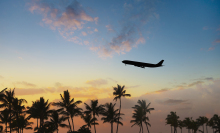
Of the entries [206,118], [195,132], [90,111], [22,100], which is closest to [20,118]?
[22,100]

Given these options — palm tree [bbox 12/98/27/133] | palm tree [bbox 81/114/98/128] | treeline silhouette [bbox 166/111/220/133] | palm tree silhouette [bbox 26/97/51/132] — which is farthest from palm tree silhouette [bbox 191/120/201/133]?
palm tree [bbox 12/98/27/133]

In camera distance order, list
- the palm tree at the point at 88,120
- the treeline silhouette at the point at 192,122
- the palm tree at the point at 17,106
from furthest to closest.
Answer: the treeline silhouette at the point at 192,122 → the palm tree at the point at 88,120 → the palm tree at the point at 17,106

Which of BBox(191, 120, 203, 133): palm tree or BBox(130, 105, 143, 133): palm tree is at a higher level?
BBox(130, 105, 143, 133): palm tree

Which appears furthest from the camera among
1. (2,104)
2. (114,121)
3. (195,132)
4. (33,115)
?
(195,132)

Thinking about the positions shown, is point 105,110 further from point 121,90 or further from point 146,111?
point 146,111

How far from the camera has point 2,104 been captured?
1315 inches

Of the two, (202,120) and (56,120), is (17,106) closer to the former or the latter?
(56,120)

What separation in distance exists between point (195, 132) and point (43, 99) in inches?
4199

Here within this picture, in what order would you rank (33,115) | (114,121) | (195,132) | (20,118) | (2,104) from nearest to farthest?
(2,104), (33,115), (20,118), (114,121), (195,132)

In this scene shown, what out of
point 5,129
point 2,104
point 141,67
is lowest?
point 5,129

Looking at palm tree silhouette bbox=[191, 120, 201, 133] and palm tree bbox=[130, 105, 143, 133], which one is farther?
palm tree silhouette bbox=[191, 120, 201, 133]

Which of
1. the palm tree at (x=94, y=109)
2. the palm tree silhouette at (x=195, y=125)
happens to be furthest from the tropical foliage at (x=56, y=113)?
the palm tree silhouette at (x=195, y=125)

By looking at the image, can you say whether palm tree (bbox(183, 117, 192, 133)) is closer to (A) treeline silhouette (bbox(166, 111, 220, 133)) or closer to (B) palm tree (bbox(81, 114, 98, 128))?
(A) treeline silhouette (bbox(166, 111, 220, 133))

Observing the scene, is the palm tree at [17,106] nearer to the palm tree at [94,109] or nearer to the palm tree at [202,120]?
the palm tree at [94,109]
